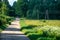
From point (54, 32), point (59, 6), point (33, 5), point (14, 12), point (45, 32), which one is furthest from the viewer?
point (14, 12)

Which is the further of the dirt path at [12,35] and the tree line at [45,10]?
the tree line at [45,10]

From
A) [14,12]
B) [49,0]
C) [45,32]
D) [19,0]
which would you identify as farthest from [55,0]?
[45,32]

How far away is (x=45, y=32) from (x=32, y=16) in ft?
286

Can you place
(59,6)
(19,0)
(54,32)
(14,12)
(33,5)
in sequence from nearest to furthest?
(54,32)
(59,6)
(33,5)
(19,0)
(14,12)

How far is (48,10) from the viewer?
377 feet

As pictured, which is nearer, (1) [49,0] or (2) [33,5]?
(1) [49,0]

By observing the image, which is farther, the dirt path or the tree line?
the tree line

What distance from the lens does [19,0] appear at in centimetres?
13750

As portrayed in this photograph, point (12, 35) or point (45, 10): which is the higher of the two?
point (12, 35)

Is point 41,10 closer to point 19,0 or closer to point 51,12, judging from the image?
point 51,12

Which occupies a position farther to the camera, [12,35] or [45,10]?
[45,10]

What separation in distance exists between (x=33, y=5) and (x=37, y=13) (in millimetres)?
11860

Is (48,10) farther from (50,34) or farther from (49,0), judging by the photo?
(50,34)

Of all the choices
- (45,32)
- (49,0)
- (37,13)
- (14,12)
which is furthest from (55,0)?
(45,32)
